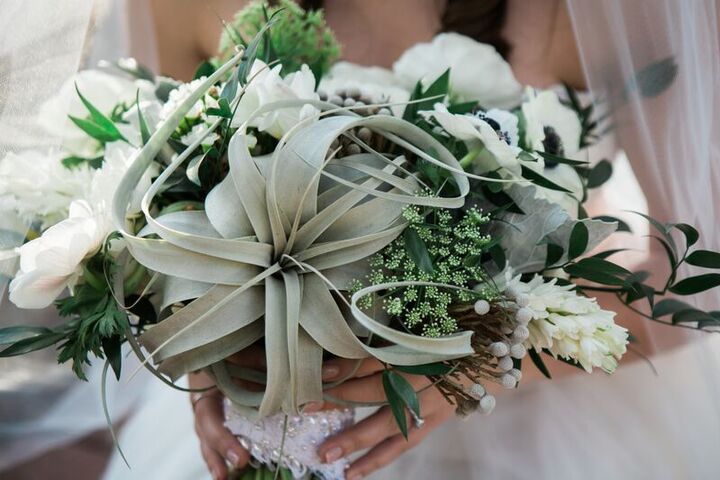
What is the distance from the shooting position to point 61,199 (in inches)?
22.5

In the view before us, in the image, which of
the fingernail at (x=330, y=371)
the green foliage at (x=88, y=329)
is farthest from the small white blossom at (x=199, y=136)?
the fingernail at (x=330, y=371)

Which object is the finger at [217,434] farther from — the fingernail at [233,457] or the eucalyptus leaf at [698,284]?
the eucalyptus leaf at [698,284]

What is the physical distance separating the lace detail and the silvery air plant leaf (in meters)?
0.25

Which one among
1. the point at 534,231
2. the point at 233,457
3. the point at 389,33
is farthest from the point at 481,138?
the point at 389,33

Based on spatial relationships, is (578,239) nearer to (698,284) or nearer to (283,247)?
(698,284)

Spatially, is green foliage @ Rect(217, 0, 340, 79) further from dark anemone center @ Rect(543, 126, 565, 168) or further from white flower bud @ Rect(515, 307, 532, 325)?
white flower bud @ Rect(515, 307, 532, 325)

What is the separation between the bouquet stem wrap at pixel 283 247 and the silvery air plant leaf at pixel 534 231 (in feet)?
0.28

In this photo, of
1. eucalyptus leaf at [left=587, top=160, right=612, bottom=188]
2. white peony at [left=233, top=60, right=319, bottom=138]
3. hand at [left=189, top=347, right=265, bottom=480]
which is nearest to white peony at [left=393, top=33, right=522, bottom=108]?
eucalyptus leaf at [left=587, top=160, right=612, bottom=188]

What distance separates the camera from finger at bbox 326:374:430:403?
0.59 m

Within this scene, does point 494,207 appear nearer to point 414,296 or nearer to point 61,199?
point 414,296

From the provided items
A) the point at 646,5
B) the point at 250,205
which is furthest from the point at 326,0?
the point at 250,205

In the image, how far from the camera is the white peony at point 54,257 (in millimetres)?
440

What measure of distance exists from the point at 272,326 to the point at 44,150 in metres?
0.30

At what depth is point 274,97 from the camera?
18.8 inches
